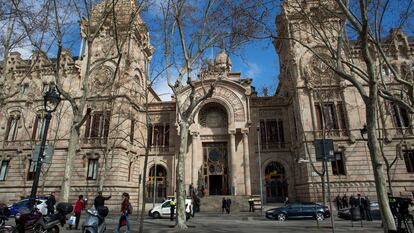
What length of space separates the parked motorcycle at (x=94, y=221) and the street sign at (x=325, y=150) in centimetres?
756

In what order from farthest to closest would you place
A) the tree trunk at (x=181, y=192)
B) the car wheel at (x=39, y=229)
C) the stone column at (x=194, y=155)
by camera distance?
the stone column at (x=194, y=155) → the tree trunk at (x=181, y=192) → the car wheel at (x=39, y=229)

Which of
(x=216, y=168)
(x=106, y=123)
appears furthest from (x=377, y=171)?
(x=106, y=123)

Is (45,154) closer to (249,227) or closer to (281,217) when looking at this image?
(249,227)

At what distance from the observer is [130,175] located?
94.5ft

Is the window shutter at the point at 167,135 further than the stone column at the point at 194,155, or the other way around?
the window shutter at the point at 167,135

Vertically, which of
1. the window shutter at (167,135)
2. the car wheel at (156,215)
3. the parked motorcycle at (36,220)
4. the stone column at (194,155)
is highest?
the window shutter at (167,135)

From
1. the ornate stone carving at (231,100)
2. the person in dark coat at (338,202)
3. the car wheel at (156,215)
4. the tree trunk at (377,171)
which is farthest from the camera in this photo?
the ornate stone carving at (231,100)

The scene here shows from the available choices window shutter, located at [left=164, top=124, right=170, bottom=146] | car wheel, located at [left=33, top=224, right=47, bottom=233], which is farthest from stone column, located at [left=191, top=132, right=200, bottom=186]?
car wheel, located at [left=33, top=224, right=47, bottom=233]

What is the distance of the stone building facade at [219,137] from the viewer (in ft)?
80.1

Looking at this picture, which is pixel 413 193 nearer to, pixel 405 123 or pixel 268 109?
pixel 405 123

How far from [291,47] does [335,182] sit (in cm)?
1419

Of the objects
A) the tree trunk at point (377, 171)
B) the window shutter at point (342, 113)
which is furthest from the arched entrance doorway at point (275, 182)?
the tree trunk at point (377, 171)

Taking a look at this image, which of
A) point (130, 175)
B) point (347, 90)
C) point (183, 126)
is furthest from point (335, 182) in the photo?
point (130, 175)

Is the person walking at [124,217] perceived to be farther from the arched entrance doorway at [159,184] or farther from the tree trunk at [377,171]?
the arched entrance doorway at [159,184]
